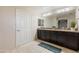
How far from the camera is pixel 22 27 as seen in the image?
7.44ft

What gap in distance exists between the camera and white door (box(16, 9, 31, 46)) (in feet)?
7.23

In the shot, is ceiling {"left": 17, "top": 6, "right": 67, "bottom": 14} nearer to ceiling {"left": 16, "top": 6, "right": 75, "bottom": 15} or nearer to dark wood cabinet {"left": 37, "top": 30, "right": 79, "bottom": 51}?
ceiling {"left": 16, "top": 6, "right": 75, "bottom": 15}

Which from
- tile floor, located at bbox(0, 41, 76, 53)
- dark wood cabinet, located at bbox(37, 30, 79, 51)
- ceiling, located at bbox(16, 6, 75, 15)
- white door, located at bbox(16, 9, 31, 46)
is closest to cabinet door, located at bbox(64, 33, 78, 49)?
dark wood cabinet, located at bbox(37, 30, 79, 51)

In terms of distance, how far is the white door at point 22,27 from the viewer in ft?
7.23

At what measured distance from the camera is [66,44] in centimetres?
247

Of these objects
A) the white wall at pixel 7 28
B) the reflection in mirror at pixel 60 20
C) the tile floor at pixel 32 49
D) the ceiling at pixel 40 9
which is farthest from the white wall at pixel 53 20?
the white wall at pixel 7 28

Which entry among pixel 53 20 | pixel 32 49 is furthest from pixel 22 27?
pixel 53 20

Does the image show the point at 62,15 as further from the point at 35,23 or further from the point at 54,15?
the point at 35,23

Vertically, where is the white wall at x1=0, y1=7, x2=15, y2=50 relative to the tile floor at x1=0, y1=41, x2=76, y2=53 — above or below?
above

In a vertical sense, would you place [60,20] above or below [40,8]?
below

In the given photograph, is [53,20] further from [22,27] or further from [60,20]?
[22,27]

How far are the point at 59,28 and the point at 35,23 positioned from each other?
1.93ft

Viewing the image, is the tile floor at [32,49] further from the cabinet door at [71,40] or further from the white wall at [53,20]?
the white wall at [53,20]
